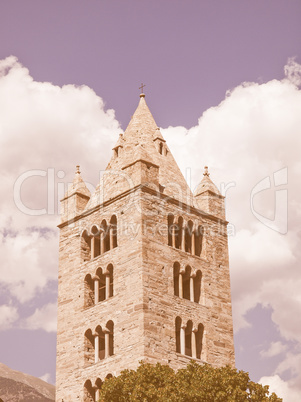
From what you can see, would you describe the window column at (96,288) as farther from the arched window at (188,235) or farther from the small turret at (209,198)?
the small turret at (209,198)

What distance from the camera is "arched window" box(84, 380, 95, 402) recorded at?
4759 cm

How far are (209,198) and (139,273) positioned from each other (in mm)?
9378

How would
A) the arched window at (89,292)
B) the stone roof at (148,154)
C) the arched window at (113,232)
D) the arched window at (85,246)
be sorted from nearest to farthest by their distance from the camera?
the arched window at (89,292) → the arched window at (113,232) → the arched window at (85,246) → the stone roof at (148,154)

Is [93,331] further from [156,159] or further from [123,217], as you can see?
[156,159]

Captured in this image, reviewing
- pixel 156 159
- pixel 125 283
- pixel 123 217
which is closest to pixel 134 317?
pixel 125 283

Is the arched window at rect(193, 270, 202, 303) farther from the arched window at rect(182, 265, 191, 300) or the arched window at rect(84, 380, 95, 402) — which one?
the arched window at rect(84, 380, 95, 402)

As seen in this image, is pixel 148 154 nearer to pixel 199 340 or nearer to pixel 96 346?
pixel 199 340

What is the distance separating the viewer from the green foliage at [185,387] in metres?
38.1

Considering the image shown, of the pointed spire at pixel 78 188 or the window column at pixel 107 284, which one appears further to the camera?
the pointed spire at pixel 78 188

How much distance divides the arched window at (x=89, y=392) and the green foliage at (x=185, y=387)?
27.4 feet

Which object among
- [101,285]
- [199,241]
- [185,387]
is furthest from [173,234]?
[185,387]

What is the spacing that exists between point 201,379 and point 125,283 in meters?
10.6

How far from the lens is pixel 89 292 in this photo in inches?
2004

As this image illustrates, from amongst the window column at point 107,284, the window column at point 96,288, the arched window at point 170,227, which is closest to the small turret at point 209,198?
the arched window at point 170,227
